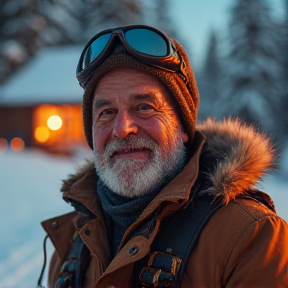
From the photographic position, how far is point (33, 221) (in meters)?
8.25

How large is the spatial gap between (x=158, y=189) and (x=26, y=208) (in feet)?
25.3

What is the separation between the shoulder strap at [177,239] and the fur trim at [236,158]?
→ 0.39 feet

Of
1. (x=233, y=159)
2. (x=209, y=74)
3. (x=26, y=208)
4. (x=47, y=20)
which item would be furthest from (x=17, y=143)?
(x=209, y=74)

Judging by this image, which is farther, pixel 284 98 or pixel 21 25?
pixel 21 25

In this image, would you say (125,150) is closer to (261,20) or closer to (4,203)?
(4,203)

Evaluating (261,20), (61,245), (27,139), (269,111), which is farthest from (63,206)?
(261,20)

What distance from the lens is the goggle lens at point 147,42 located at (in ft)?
7.77

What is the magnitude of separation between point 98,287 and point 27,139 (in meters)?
23.1

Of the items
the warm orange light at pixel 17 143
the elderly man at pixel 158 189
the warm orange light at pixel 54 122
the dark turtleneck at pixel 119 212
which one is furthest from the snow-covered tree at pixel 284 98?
the dark turtleneck at pixel 119 212

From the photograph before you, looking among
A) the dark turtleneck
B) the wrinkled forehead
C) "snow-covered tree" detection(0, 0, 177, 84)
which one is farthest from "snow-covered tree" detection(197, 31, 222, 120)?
the dark turtleneck

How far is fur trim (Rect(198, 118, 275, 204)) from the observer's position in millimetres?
2041

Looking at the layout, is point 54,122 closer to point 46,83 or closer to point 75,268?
point 46,83

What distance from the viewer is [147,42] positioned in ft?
7.91

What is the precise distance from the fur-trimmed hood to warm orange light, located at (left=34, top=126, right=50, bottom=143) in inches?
868
